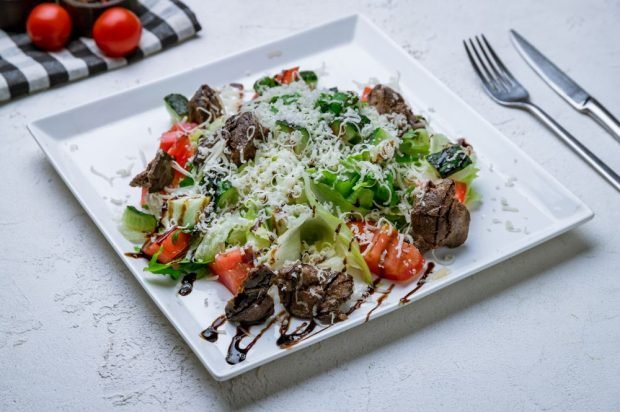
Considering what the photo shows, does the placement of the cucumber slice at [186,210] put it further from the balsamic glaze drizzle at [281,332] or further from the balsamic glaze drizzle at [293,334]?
the balsamic glaze drizzle at [293,334]

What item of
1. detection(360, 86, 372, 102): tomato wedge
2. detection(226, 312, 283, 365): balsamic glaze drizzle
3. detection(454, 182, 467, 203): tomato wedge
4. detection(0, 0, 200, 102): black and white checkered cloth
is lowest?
detection(0, 0, 200, 102): black and white checkered cloth

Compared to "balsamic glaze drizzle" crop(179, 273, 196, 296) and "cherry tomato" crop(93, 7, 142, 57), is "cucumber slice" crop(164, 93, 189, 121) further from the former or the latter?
"balsamic glaze drizzle" crop(179, 273, 196, 296)

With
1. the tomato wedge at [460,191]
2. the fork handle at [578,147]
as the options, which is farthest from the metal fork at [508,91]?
the tomato wedge at [460,191]

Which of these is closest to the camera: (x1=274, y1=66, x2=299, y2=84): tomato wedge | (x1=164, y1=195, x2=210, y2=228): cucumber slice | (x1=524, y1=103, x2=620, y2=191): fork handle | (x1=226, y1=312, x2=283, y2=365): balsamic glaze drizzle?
(x1=226, y1=312, x2=283, y2=365): balsamic glaze drizzle

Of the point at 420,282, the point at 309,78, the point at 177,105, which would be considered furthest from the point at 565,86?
the point at 177,105

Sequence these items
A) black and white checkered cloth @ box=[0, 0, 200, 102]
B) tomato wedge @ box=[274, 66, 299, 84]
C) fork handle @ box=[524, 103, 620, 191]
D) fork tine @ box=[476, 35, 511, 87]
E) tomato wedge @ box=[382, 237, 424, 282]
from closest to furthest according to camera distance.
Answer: tomato wedge @ box=[382, 237, 424, 282], fork handle @ box=[524, 103, 620, 191], tomato wedge @ box=[274, 66, 299, 84], black and white checkered cloth @ box=[0, 0, 200, 102], fork tine @ box=[476, 35, 511, 87]

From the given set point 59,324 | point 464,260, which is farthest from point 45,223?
point 464,260

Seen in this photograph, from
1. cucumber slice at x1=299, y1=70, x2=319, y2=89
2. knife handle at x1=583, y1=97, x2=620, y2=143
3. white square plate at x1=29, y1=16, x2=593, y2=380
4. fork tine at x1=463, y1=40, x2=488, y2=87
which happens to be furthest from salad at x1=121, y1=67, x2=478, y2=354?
knife handle at x1=583, y1=97, x2=620, y2=143
